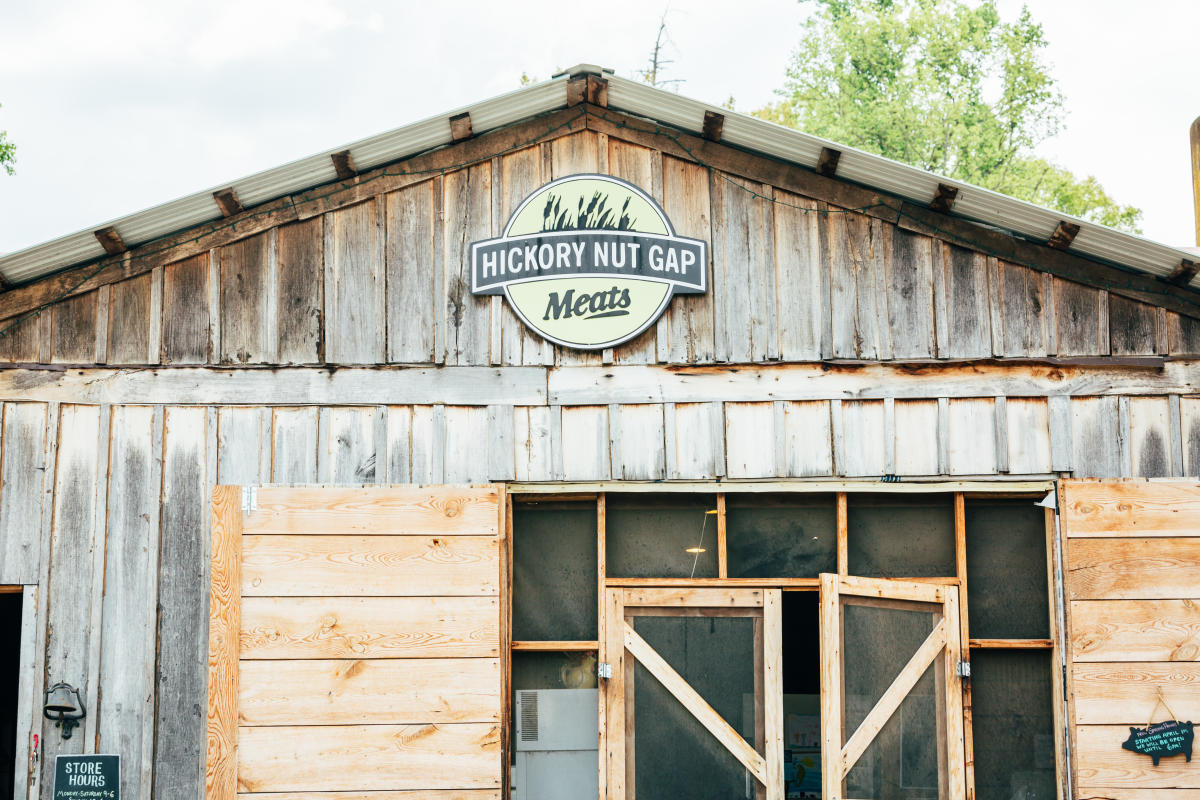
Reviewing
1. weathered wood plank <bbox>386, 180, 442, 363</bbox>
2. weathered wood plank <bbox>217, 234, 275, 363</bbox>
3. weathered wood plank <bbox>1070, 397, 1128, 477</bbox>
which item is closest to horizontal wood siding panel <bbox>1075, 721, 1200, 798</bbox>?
weathered wood plank <bbox>1070, 397, 1128, 477</bbox>

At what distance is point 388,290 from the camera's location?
6.38 m

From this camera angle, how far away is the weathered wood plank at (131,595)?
19.9 feet

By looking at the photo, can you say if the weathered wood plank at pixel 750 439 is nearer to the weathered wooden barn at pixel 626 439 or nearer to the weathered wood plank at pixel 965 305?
the weathered wooden barn at pixel 626 439

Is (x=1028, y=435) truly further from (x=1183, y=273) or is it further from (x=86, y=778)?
(x=86, y=778)

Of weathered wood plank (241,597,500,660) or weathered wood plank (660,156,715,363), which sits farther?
weathered wood plank (660,156,715,363)

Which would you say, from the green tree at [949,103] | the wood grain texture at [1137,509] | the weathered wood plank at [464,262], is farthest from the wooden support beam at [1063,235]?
the green tree at [949,103]

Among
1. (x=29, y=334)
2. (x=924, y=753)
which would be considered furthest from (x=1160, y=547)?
(x=29, y=334)

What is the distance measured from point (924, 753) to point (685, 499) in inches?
75.1

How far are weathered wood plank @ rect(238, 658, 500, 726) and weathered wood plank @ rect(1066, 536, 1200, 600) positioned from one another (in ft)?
10.2

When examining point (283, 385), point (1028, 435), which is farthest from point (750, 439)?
point (283, 385)

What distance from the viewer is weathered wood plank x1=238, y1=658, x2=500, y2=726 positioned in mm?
5750

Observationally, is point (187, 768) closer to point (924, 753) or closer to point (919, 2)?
point (924, 753)

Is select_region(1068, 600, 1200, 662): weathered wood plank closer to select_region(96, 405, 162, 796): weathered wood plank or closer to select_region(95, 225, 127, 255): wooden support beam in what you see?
select_region(96, 405, 162, 796): weathered wood plank

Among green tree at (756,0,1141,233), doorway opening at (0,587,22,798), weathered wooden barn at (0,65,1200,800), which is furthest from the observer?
green tree at (756,0,1141,233)
